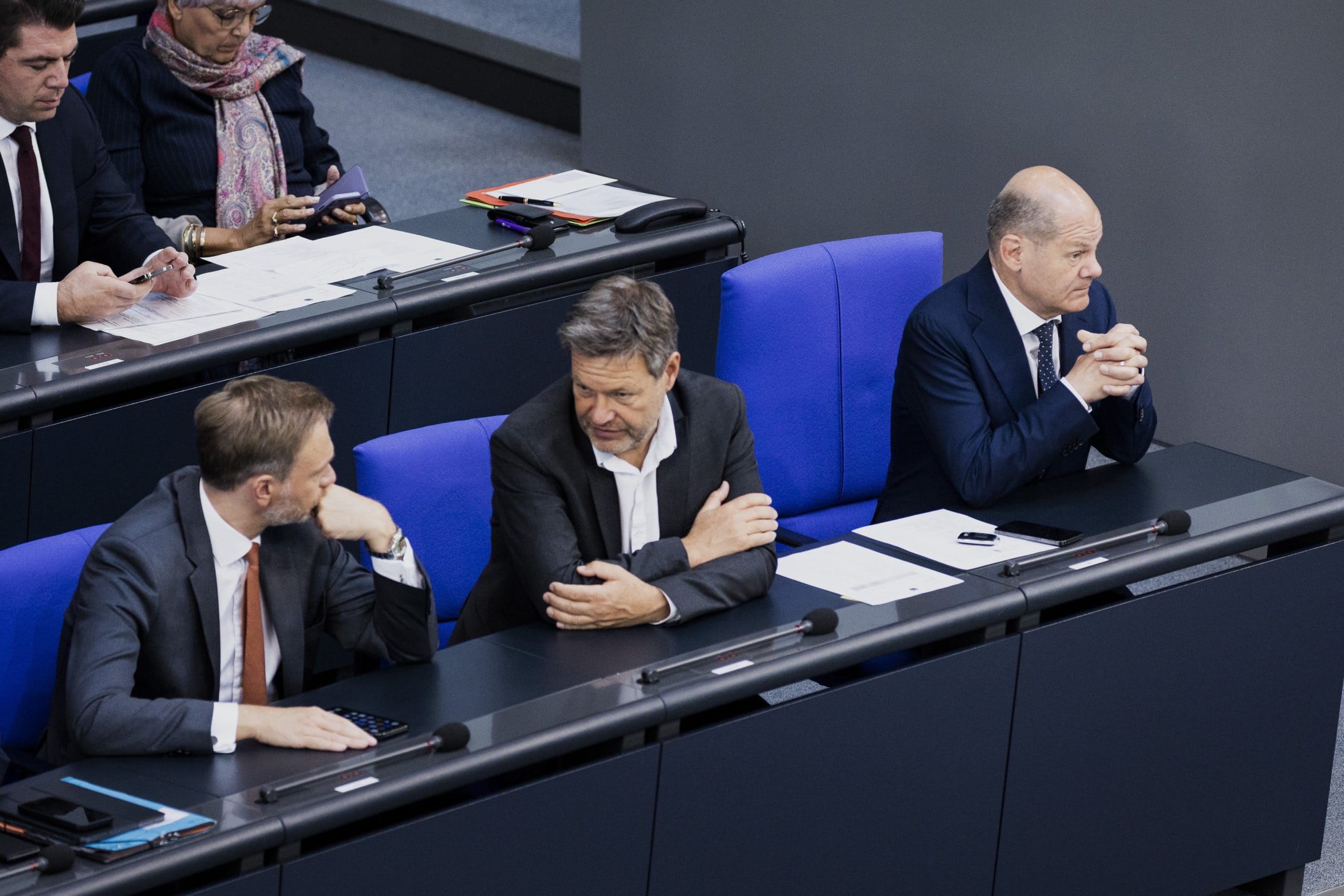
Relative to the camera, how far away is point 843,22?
18.9 feet

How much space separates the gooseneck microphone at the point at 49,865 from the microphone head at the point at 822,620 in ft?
3.52

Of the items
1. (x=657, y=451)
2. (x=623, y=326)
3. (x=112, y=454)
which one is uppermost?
(x=623, y=326)

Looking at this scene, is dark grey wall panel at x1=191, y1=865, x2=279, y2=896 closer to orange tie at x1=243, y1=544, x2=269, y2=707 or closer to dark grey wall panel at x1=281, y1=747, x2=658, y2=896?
dark grey wall panel at x1=281, y1=747, x2=658, y2=896

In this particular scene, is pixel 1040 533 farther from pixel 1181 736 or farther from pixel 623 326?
pixel 623 326

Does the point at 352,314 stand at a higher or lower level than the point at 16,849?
higher

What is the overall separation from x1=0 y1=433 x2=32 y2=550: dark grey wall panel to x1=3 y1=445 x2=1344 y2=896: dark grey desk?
1077mm

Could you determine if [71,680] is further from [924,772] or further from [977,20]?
[977,20]

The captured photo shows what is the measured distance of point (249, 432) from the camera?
8.59ft

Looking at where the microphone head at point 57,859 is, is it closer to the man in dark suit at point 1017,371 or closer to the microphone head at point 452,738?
the microphone head at point 452,738

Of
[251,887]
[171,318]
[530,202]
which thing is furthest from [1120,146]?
[251,887]

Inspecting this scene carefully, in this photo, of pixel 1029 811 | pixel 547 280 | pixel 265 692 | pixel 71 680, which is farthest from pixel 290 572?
pixel 547 280

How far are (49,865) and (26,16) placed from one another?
6.54ft

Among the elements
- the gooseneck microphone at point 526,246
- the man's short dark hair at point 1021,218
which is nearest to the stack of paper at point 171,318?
the gooseneck microphone at point 526,246

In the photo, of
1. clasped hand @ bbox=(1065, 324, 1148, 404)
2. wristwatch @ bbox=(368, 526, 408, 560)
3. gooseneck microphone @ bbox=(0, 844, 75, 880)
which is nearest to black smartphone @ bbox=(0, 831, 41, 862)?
gooseneck microphone @ bbox=(0, 844, 75, 880)
